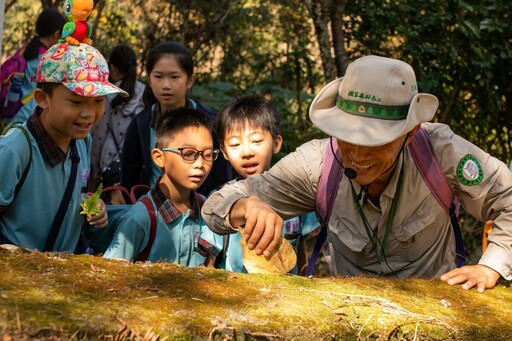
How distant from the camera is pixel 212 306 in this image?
8.16 feet

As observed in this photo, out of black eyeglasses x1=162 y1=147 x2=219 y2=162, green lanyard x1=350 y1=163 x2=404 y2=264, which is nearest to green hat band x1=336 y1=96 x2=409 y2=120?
green lanyard x1=350 y1=163 x2=404 y2=264

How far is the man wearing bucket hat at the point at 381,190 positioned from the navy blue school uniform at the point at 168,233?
32.6 inches

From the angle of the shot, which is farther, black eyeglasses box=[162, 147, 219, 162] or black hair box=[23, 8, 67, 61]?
black hair box=[23, 8, 67, 61]

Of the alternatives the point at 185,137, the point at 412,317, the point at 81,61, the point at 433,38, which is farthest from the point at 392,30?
the point at 412,317

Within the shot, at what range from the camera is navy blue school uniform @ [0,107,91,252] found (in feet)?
12.4

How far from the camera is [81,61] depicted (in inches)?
163

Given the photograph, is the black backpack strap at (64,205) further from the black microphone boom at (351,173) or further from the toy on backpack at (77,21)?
the black microphone boom at (351,173)

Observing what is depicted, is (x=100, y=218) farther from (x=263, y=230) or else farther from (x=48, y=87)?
(x=263, y=230)

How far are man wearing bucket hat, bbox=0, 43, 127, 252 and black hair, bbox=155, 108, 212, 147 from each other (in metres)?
0.75

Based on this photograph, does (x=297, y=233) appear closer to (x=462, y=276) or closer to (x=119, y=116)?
(x=462, y=276)

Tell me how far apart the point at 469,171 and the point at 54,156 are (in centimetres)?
203

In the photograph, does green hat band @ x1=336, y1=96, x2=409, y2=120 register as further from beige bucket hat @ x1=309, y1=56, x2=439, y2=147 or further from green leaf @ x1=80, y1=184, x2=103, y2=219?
green leaf @ x1=80, y1=184, x2=103, y2=219

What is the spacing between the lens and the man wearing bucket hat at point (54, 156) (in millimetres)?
3846

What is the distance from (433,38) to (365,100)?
6.00m
